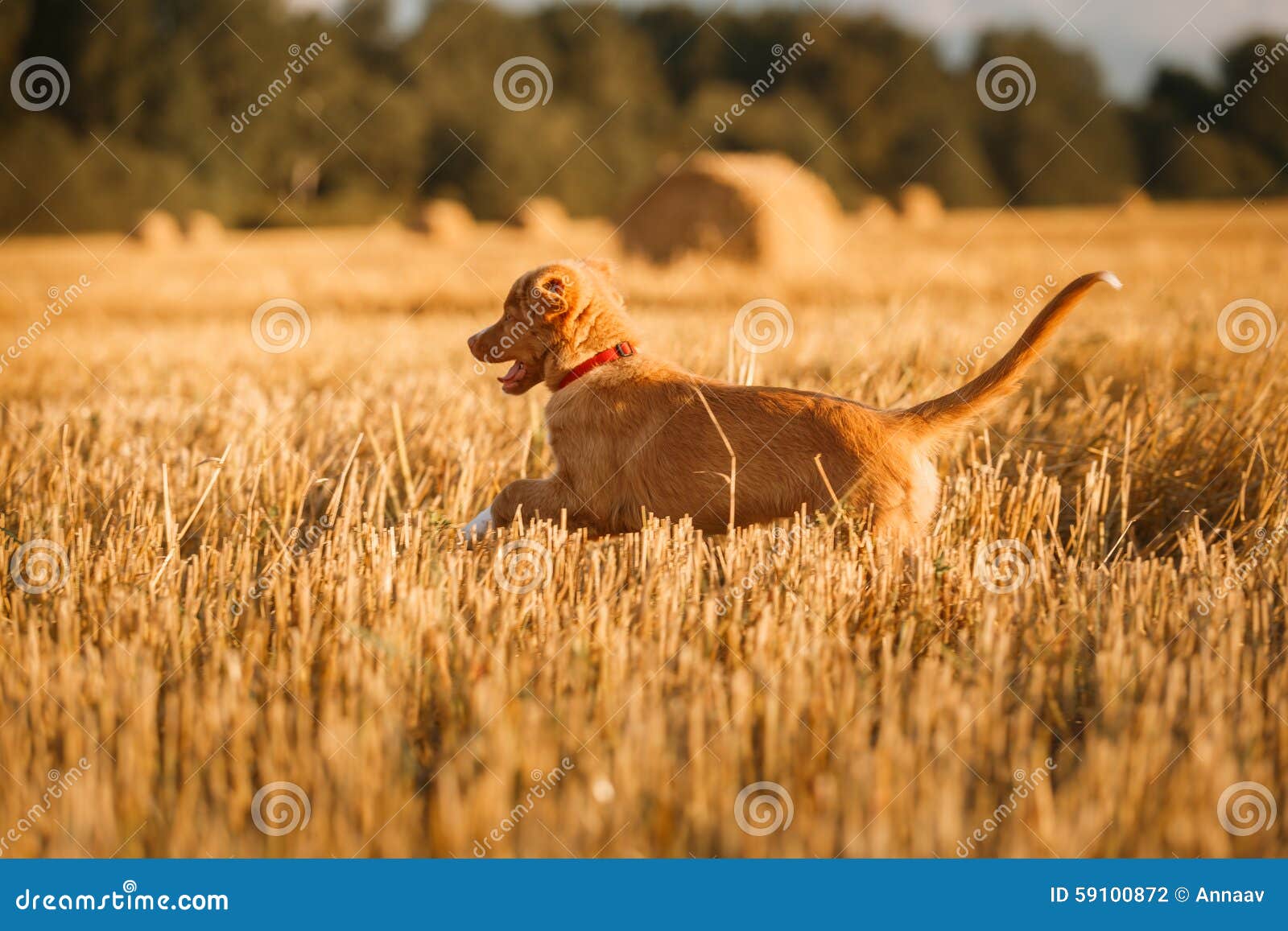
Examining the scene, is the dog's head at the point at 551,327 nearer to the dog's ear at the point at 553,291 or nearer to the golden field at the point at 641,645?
the dog's ear at the point at 553,291

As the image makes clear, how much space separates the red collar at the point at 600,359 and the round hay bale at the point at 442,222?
25.5m

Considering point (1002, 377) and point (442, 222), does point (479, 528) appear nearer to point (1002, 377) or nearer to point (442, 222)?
point (1002, 377)

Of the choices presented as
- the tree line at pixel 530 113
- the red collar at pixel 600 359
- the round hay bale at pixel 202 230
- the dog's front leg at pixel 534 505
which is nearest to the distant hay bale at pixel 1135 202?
the tree line at pixel 530 113

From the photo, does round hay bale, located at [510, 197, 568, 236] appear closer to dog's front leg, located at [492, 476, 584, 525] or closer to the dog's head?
the dog's head

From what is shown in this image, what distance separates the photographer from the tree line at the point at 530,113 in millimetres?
32844

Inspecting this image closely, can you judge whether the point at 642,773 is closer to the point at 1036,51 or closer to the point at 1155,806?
the point at 1155,806

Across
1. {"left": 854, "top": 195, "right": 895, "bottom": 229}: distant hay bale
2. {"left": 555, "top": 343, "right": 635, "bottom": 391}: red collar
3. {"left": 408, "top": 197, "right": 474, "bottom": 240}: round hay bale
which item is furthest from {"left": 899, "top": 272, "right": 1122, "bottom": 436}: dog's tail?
{"left": 408, "top": 197, "right": 474, "bottom": 240}: round hay bale

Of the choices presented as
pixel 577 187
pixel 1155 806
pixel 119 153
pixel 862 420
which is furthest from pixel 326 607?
pixel 577 187

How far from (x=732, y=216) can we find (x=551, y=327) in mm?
12760

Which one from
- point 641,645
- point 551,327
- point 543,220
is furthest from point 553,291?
point 543,220

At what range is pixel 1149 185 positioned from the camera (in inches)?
1932

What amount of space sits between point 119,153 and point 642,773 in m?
35.7

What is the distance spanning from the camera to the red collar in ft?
12.8

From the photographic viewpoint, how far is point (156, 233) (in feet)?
82.7
